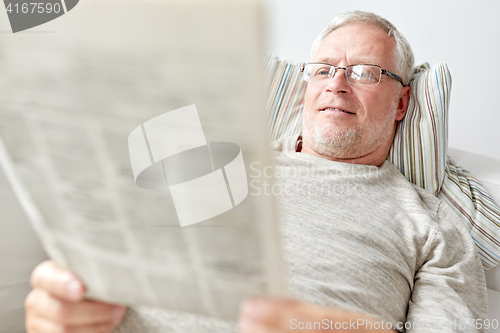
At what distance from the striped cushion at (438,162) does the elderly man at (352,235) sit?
0.05m

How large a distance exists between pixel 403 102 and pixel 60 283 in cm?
121

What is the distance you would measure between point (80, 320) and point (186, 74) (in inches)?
16.2

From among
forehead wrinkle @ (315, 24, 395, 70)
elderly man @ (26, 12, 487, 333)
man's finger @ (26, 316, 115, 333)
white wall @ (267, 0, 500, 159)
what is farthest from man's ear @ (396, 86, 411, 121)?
man's finger @ (26, 316, 115, 333)

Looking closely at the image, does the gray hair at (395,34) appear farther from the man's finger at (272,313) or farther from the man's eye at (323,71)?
the man's finger at (272,313)

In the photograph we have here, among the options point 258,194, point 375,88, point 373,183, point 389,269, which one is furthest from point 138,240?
point 375,88

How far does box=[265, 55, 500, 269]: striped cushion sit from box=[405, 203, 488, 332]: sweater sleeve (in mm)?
104

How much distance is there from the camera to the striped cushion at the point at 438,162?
1045 millimetres

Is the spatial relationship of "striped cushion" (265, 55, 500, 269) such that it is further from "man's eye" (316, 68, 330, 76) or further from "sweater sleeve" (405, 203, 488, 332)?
"man's eye" (316, 68, 330, 76)

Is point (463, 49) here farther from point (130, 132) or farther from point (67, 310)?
point (67, 310)

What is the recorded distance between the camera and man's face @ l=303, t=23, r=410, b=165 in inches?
44.4

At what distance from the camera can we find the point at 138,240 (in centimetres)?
45

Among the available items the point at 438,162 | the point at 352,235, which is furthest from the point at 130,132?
the point at 438,162

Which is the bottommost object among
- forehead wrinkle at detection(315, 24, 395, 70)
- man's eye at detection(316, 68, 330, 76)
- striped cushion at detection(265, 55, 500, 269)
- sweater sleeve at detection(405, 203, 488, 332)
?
sweater sleeve at detection(405, 203, 488, 332)

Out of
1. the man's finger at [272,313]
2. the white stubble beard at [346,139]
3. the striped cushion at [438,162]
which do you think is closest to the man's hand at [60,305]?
the man's finger at [272,313]
